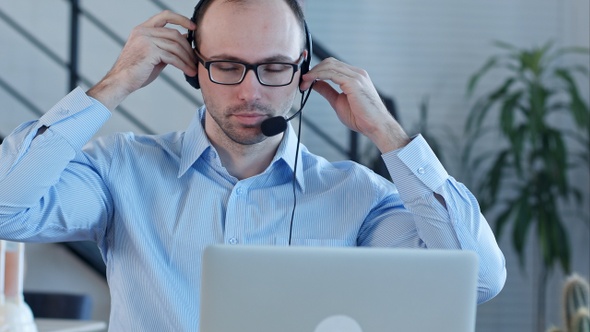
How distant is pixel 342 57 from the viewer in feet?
15.0

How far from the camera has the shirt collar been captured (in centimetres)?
170

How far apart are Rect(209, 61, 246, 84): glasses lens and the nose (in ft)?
0.06

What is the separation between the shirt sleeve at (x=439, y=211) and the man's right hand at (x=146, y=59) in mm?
462

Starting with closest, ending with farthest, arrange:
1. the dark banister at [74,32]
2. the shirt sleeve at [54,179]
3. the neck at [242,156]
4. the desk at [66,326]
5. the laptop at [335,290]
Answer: the laptop at [335,290] → the shirt sleeve at [54,179] → the neck at [242,156] → the desk at [66,326] → the dark banister at [74,32]

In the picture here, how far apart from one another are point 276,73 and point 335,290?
0.73m

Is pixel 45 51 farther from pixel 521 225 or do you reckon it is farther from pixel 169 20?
pixel 169 20

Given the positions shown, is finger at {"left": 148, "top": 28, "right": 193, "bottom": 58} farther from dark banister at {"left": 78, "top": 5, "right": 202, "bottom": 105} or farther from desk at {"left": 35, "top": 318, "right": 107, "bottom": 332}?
dark banister at {"left": 78, "top": 5, "right": 202, "bottom": 105}

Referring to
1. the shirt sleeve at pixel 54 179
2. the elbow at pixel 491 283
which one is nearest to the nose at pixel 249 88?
the shirt sleeve at pixel 54 179

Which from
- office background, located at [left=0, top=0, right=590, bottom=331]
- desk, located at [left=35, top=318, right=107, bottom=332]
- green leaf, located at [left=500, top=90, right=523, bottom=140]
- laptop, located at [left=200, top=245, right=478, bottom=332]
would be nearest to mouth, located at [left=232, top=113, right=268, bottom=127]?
laptop, located at [left=200, top=245, right=478, bottom=332]

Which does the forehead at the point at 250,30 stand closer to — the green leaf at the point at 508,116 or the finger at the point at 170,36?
the finger at the point at 170,36

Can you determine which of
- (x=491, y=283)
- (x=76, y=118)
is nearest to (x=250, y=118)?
(x=76, y=118)

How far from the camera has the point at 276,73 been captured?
5.47 ft

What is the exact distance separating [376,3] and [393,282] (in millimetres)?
3724

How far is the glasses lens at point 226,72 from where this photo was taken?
164 centimetres
